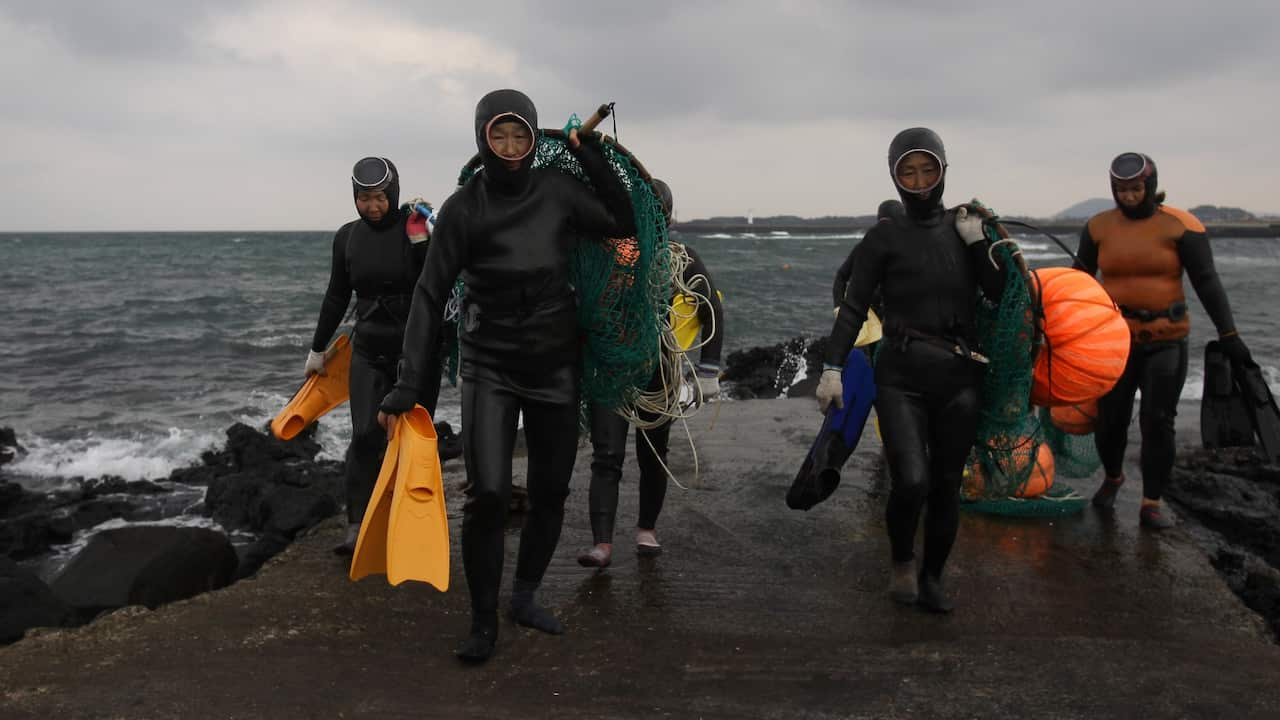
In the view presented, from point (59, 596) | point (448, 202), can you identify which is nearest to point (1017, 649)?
point (448, 202)

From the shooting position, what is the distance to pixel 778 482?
22.2 feet

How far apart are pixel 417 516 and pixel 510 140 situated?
4.76 feet

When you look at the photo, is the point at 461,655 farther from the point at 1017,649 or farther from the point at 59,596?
the point at 59,596

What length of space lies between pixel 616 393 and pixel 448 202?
3.87 ft

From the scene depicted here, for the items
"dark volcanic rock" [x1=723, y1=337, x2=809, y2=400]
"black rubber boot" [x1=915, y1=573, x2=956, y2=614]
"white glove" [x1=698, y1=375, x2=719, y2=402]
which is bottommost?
"dark volcanic rock" [x1=723, y1=337, x2=809, y2=400]

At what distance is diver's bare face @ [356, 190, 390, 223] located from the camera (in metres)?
5.18

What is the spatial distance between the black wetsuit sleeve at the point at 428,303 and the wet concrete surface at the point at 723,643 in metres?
→ 1.09

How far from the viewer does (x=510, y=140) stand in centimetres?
366

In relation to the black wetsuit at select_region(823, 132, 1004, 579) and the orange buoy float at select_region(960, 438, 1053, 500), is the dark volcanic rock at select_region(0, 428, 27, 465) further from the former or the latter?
the black wetsuit at select_region(823, 132, 1004, 579)

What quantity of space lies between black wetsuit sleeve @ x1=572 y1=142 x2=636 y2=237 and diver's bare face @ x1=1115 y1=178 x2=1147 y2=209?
10.0 feet

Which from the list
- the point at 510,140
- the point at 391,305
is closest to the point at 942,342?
the point at 510,140

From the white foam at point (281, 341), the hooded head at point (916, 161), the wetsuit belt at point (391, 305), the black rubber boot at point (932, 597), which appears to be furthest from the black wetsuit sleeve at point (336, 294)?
the white foam at point (281, 341)

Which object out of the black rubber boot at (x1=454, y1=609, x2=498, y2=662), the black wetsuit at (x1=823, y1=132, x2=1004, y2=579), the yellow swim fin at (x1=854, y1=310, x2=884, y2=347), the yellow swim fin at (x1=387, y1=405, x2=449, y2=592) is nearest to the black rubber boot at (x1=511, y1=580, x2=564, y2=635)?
the black rubber boot at (x1=454, y1=609, x2=498, y2=662)

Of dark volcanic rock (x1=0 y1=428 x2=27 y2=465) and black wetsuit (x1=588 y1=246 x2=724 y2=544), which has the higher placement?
black wetsuit (x1=588 y1=246 x2=724 y2=544)
